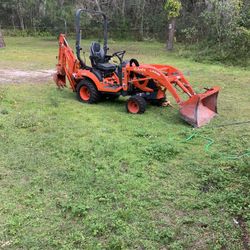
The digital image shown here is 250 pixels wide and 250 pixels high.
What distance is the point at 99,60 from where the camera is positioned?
759cm

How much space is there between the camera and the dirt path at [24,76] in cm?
985

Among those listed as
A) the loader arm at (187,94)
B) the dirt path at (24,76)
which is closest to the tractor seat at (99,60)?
the loader arm at (187,94)

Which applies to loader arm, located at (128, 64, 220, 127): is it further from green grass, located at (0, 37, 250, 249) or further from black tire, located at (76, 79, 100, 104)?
black tire, located at (76, 79, 100, 104)

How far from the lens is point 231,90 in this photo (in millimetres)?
9227

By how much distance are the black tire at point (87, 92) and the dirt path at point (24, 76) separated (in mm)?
2347

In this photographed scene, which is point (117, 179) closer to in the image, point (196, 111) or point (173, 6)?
point (196, 111)

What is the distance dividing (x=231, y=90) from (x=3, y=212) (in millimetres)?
6809

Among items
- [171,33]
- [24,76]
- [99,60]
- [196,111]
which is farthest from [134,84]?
[171,33]

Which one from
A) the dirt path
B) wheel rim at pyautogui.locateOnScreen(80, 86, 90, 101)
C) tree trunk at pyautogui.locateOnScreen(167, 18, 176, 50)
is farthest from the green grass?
tree trunk at pyautogui.locateOnScreen(167, 18, 176, 50)

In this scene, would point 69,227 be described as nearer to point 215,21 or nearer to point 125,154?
point 125,154

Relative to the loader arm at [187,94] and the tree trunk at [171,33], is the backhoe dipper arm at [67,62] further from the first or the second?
the tree trunk at [171,33]

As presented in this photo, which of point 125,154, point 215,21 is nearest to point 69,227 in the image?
point 125,154

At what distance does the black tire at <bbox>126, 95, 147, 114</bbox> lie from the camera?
6.92 meters

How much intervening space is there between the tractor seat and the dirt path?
2.63 m
